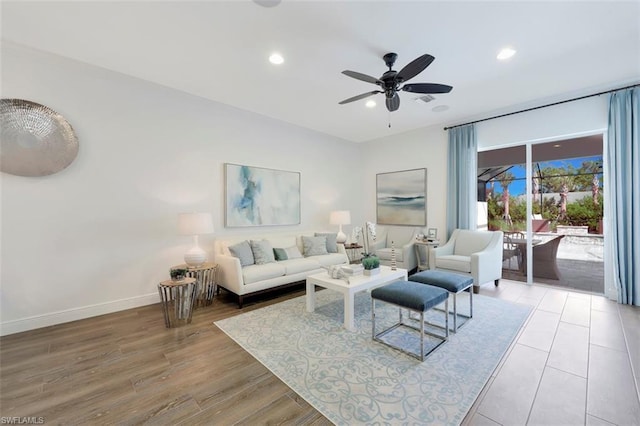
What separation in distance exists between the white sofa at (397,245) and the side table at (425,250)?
0.08 m

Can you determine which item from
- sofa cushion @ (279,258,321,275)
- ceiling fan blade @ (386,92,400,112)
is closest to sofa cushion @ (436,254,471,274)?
sofa cushion @ (279,258,321,275)

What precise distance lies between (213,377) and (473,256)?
3.74 meters

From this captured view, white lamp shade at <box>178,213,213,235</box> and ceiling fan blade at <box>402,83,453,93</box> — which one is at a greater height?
ceiling fan blade at <box>402,83,453,93</box>

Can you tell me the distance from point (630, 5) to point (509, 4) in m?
1.04

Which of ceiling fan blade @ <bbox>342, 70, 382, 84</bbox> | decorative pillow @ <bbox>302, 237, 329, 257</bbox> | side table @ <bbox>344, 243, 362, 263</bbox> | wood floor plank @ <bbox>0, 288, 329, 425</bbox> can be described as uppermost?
ceiling fan blade @ <bbox>342, 70, 382, 84</bbox>

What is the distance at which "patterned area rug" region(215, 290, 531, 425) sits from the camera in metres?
1.73

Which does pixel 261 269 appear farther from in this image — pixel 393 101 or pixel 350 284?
pixel 393 101

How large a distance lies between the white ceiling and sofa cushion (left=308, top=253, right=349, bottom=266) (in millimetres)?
2630

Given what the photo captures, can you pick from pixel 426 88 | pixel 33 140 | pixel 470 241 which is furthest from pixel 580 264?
Answer: pixel 33 140

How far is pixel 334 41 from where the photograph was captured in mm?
2652

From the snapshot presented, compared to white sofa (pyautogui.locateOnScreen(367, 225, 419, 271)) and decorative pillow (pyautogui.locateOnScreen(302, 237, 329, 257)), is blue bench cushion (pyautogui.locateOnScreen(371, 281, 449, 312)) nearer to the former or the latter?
decorative pillow (pyautogui.locateOnScreen(302, 237, 329, 257))

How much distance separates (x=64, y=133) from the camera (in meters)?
2.99

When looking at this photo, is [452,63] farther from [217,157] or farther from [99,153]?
[99,153]

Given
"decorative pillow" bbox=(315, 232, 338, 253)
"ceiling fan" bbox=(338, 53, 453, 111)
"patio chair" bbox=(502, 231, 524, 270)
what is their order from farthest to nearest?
1. "decorative pillow" bbox=(315, 232, 338, 253)
2. "patio chair" bbox=(502, 231, 524, 270)
3. "ceiling fan" bbox=(338, 53, 453, 111)
